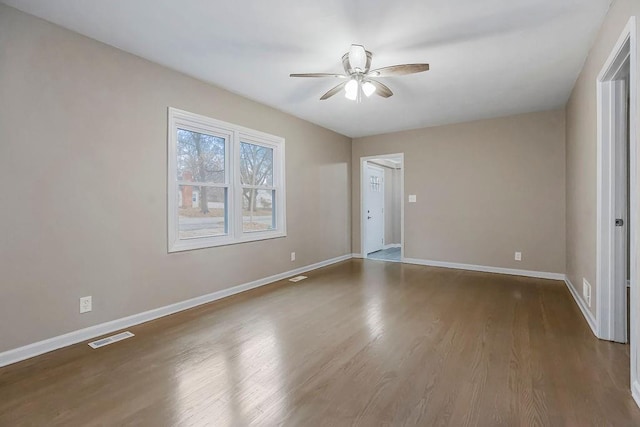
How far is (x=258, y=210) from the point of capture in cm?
444

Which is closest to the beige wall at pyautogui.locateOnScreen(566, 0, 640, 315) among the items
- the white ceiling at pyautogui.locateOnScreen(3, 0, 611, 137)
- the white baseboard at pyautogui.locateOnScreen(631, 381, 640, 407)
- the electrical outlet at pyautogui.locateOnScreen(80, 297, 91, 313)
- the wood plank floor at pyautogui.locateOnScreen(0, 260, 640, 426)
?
the white ceiling at pyautogui.locateOnScreen(3, 0, 611, 137)

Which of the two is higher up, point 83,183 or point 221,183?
point 221,183

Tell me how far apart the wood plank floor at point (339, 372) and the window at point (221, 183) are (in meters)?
0.95

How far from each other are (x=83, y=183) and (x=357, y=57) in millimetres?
2491

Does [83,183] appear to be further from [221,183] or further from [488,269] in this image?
[488,269]

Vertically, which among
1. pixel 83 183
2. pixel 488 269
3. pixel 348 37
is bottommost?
pixel 488 269

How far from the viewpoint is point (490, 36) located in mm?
2637

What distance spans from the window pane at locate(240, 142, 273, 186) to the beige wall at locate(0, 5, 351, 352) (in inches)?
24.0

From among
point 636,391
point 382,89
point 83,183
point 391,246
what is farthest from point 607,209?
point 391,246

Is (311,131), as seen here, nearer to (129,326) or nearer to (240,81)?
(240,81)

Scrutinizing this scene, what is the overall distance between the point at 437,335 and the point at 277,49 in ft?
9.42

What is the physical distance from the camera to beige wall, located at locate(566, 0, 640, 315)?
2.26m

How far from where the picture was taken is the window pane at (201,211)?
3.46 meters

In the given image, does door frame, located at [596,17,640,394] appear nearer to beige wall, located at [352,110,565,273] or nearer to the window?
beige wall, located at [352,110,565,273]
